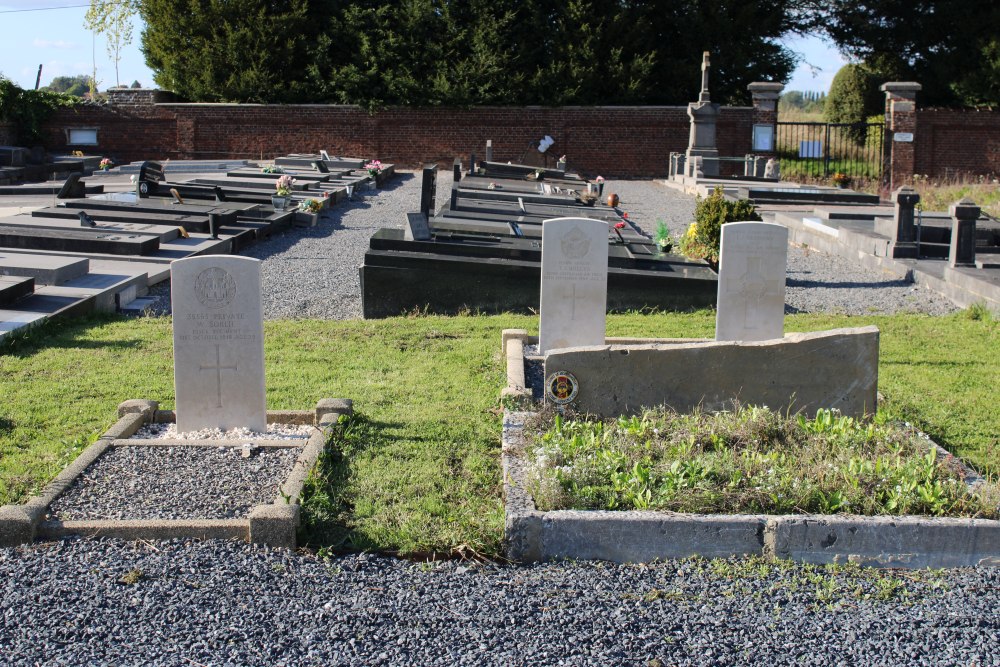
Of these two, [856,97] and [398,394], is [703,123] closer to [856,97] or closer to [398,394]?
[856,97]

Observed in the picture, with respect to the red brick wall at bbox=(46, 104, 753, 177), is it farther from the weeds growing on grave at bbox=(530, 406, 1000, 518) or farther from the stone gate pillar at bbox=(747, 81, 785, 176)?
the weeds growing on grave at bbox=(530, 406, 1000, 518)

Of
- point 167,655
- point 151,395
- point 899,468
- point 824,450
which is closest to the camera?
point 167,655

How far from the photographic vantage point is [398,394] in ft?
21.9

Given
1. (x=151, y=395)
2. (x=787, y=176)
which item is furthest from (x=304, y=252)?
(x=787, y=176)

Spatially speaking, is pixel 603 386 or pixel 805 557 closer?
pixel 805 557

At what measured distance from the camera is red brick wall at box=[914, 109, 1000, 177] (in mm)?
31016

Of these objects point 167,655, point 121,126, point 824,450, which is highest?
point 121,126

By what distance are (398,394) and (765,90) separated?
26.9 m

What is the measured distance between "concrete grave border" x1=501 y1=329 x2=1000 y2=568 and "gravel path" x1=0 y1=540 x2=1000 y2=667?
8 cm

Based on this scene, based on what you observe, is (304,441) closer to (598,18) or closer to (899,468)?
(899,468)

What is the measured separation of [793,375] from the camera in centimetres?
582

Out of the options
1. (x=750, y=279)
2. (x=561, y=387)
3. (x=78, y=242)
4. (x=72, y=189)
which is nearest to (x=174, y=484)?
(x=561, y=387)

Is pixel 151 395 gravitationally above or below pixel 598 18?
below

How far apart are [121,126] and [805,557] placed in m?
32.2
